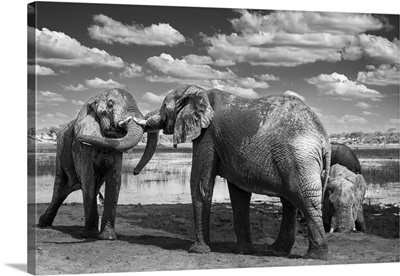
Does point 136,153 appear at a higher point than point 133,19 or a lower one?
lower

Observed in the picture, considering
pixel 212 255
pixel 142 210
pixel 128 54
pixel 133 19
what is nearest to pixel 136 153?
pixel 142 210

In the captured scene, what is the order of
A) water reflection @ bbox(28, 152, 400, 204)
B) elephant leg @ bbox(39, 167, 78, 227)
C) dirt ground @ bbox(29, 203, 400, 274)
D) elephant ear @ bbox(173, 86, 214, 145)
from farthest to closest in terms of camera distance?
water reflection @ bbox(28, 152, 400, 204) → elephant leg @ bbox(39, 167, 78, 227) → elephant ear @ bbox(173, 86, 214, 145) → dirt ground @ bbox(29, 203, 400, 274)

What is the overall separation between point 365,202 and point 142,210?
3.68 metres

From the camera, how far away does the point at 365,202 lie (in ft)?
49.9

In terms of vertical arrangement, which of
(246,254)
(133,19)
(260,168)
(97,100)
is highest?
(133,19)

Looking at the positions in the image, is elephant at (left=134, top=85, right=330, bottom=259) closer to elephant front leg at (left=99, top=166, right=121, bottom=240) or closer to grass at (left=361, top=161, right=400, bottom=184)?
elephant front leg at (left=99, top=166, right=121, bottom=240)

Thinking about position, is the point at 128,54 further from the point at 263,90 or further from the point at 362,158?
the point at 362,158

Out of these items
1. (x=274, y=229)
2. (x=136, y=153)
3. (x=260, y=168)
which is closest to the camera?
(x=260, y=168)

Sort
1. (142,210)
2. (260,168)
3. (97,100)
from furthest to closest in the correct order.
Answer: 1. (142,210)
2. (97,100)
3. (260,168)

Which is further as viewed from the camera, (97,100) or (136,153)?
(136,153)

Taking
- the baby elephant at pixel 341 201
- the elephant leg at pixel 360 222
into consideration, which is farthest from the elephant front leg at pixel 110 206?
the elephant leg at pixel 360 222

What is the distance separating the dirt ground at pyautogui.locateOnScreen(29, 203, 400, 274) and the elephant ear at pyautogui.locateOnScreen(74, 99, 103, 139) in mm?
1453

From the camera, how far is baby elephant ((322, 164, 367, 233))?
545 inches

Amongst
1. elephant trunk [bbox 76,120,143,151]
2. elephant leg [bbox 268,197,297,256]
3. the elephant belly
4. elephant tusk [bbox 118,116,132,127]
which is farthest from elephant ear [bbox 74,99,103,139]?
elephant leg [bbox 268,197,297,256]
